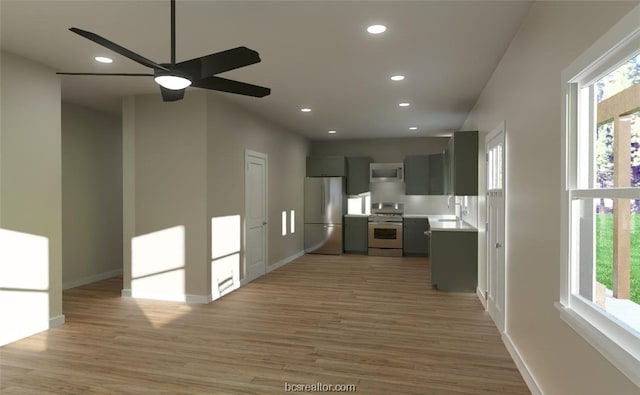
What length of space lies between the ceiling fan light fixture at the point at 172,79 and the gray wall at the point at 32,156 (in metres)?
2.05

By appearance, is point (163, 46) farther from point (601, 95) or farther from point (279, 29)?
point (601, 95)

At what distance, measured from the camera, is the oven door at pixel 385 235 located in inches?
324

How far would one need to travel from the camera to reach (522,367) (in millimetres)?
2805

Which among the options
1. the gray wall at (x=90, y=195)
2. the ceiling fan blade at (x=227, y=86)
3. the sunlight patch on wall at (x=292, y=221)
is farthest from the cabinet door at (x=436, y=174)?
the ceiling fan blade at (x=227, y=86)

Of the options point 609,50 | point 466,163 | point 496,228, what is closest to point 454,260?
point 466,163

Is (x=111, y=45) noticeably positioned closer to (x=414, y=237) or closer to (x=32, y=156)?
(x=32, y=156)

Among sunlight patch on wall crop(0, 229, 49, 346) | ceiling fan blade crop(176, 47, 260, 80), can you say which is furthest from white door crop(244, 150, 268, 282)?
ceiling fan blade crop(176, 47, 260, 80)

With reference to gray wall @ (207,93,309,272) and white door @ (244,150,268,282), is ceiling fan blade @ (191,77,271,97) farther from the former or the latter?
white door @ (244,150,268,282)

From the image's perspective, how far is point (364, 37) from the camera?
123 inches

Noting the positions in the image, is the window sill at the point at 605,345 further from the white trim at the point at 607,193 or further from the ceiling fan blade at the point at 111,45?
the ceiling fan blade at the point at 111,45

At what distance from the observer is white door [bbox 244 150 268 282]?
229 inches

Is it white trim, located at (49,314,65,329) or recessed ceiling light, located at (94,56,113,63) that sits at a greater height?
recessed ceiling light, located at (94,56,113,63)

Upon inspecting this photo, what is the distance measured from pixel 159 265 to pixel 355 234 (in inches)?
182

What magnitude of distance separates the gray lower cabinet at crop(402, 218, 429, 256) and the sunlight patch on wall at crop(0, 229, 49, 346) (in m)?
6.40
